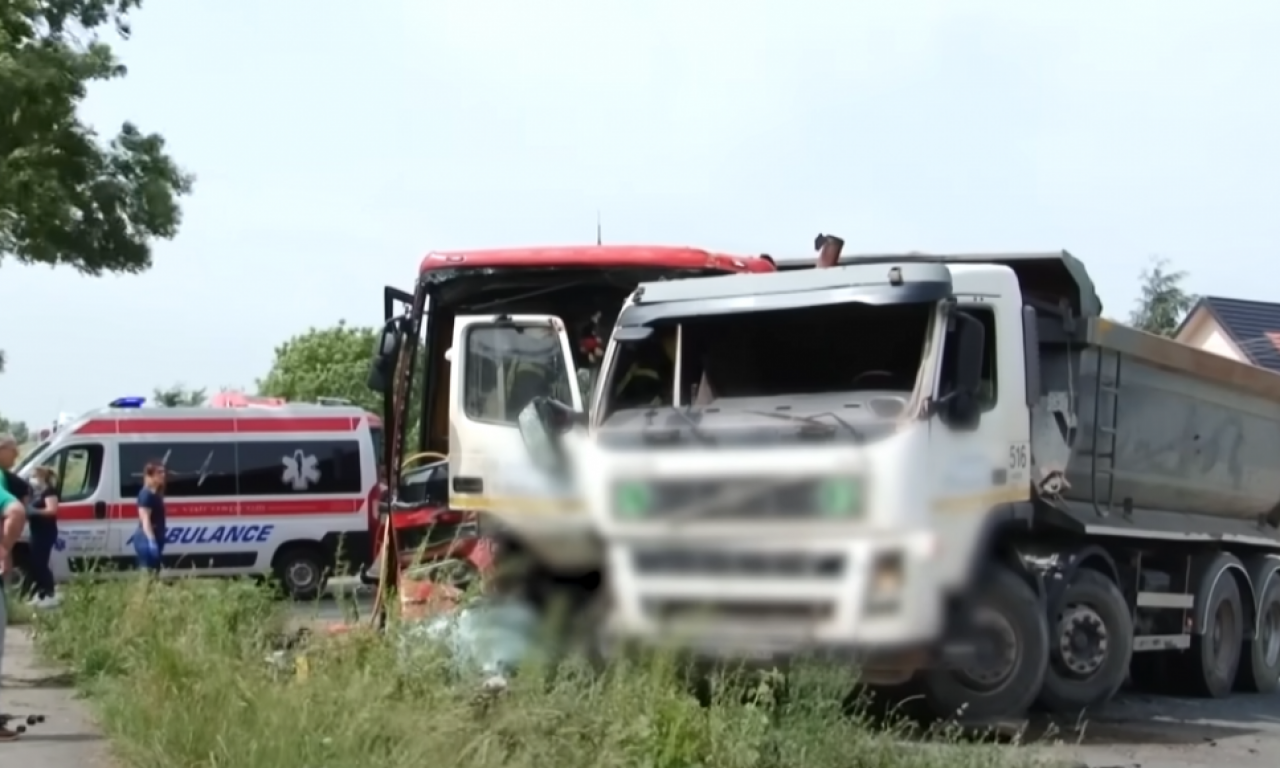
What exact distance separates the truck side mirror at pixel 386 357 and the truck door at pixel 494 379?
1.43ft

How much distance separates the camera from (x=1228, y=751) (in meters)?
9.92

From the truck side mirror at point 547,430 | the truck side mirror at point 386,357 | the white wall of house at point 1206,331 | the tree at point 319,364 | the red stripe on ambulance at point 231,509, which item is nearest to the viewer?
the truck side mirror at point 547,430

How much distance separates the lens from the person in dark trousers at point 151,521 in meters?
19.4

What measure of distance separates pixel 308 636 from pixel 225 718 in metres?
0.68

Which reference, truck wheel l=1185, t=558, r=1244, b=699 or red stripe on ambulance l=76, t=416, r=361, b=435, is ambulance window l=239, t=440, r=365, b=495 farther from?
truck wheel l=1185, t=558, r=1244, b=699

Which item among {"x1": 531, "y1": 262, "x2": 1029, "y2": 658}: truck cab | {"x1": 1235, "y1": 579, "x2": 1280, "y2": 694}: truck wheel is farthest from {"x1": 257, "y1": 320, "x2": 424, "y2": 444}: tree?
{"x1": 531, "y1": 262, "x2": 1029, "y2": 658}: truck cab

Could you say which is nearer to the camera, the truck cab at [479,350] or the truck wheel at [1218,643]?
the truck cab at [479,350]

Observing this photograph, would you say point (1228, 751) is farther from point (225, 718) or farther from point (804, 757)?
point (225, 718)

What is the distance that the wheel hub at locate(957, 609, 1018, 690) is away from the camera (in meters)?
5.59

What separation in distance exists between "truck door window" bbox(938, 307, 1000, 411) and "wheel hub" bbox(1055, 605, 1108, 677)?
223 centimetres

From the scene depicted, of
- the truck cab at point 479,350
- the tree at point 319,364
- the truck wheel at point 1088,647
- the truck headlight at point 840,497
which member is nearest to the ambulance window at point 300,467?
the truck cab at point 479,350

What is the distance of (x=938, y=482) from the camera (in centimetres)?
487

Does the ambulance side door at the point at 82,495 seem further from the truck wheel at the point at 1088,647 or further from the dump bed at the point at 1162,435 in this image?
the truck wheel at the point at 1088,647

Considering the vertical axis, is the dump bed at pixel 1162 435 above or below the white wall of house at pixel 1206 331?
below
